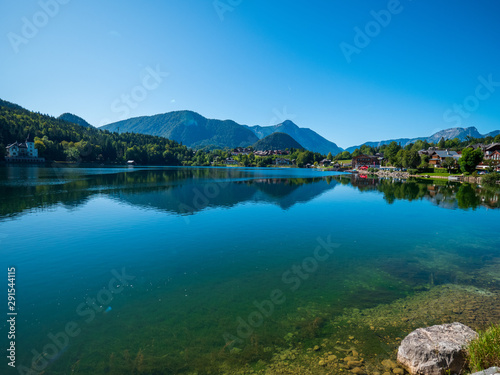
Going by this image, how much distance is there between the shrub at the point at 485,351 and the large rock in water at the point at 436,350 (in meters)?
0.42

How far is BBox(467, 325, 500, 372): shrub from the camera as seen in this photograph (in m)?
7.53

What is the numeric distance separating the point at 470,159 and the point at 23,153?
236 meters

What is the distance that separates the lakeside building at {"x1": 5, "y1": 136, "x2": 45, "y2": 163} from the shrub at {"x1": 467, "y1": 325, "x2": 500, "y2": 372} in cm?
19841

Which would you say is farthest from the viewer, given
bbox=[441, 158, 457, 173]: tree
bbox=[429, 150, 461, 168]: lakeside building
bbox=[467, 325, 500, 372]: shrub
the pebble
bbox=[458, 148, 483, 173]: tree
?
bbox=[429, 150, 461, 168]: lakeside building

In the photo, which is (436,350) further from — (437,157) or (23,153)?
(23,153)

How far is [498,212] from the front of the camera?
130ft

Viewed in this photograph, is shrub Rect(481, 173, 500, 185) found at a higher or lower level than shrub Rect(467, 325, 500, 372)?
higher

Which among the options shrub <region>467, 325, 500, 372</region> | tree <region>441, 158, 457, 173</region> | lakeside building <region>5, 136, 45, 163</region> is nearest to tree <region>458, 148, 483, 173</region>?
tree <region>441, 158, 457, 173</region>

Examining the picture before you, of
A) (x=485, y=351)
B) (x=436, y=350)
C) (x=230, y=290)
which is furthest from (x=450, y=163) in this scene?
(x=230, y=290)

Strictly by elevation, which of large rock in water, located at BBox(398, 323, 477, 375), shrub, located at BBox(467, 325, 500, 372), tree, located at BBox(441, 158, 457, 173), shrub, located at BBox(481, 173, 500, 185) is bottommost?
large rock in water, located at BBox(398, 323, 477, 375)

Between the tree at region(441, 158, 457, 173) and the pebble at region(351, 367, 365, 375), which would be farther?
the tree at region(441, 158, 457, 173)

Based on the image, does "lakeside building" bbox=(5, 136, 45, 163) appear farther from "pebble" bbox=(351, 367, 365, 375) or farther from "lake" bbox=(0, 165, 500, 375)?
"pebble" bbox=(351, 367, 365, 375)

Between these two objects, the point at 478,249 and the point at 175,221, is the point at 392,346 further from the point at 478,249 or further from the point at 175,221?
the point at 175,221

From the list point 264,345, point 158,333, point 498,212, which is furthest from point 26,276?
point 498,212
